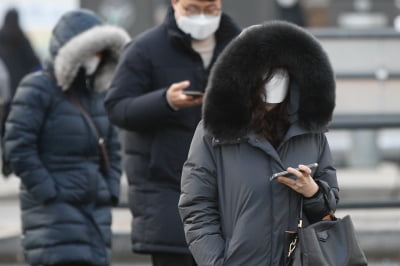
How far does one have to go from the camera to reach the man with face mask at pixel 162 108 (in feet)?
Result: 18.8

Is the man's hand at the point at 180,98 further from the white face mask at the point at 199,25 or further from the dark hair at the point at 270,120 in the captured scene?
the dark hair at the point at 270,120

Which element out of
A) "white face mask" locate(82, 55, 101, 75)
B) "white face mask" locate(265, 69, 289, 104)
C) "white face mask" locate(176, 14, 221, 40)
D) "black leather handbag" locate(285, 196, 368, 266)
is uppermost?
"white face mask" locate(265, 69, 289, 104)

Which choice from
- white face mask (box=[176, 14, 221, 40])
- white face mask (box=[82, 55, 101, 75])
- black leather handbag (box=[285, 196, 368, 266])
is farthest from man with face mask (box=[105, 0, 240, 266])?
black leather handbag (box=[285, 196, 368, 266])

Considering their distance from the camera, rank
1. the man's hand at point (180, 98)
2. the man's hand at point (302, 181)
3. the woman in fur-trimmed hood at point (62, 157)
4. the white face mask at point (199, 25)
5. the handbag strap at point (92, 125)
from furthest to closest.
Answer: the handbag strap at point (92, 125), the woman in fur-trimmed hood at point (62, 157), the white face mask at point (199, 25), the man's hand at point (180, 98), the man's hand at point (302, 181)

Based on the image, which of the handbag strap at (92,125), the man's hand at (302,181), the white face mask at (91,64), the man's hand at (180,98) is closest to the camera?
the man's hand at (302,181)

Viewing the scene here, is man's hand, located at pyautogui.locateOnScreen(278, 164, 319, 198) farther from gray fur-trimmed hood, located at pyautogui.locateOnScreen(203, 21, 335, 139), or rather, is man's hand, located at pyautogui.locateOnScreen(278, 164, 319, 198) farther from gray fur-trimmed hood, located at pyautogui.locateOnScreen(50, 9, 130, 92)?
gray fur-trimmed hood, located at pyautogui.locateOnScreen(50, 9, 130, 92)

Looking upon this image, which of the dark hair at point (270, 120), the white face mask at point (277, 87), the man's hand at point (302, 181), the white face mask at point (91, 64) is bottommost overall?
the white face mask at point (91, 64)

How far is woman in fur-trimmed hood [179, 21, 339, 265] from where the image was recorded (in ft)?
14.0

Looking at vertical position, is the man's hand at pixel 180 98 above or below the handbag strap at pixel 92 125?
above

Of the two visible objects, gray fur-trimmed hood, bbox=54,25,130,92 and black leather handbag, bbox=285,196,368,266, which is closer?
black leather handbag, bbox=285,196,368,266

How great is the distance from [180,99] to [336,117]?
383 cm

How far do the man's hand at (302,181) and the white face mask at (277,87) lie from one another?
27cm

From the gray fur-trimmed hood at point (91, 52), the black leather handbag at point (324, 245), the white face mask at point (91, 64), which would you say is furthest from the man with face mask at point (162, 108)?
the black leather handbag at point (324, 245)

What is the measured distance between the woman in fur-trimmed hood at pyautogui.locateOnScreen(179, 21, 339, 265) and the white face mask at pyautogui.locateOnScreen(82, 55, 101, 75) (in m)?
2.18
